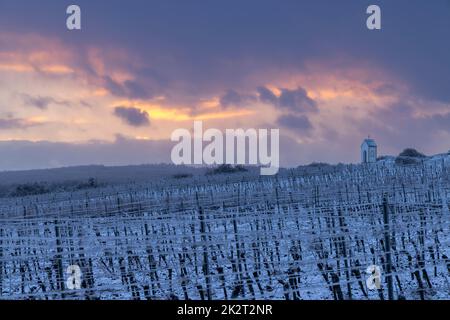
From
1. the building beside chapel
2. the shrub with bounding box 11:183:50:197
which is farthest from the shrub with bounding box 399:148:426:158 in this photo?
the shrub with bounding box 11:183:50:197

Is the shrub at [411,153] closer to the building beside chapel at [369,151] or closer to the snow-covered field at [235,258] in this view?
the building beside chapel at [369,151]

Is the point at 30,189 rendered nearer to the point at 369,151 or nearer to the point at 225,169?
the point at 225,169

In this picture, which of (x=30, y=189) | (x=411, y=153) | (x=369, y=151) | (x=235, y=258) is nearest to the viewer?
(x=235, y=258)

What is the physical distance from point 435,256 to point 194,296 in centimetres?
484

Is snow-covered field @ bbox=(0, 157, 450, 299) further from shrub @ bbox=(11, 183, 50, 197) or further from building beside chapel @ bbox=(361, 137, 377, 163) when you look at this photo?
building beside chapel @ bbox=(361, 137, 377, 163)

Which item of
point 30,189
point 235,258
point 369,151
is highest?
point 369,151

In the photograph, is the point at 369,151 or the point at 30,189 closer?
the point at 30,189

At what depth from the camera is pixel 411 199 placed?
55.4ft

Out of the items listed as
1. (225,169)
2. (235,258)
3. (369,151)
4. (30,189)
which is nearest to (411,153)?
(369,151)

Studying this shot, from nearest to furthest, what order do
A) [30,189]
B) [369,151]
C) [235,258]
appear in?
[235,258] < [30,189] < [369,151]
